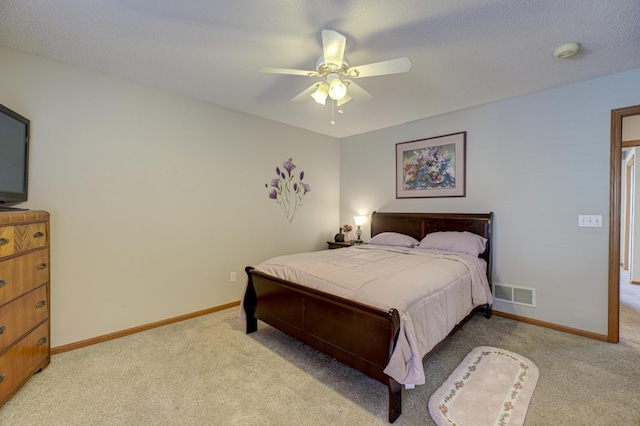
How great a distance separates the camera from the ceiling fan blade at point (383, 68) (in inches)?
72.0

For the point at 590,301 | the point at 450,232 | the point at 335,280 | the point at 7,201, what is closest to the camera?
the point at 7,201

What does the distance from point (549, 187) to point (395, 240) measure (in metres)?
1.75

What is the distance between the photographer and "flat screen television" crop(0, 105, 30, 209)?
75.4 inches

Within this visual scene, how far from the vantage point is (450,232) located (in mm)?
3416

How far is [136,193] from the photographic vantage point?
9.27 feet

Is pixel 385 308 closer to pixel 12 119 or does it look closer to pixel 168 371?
pixel 168 371

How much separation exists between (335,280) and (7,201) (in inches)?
94.9

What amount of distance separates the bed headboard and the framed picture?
0.31 m

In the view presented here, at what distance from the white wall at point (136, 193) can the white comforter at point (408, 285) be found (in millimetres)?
1105

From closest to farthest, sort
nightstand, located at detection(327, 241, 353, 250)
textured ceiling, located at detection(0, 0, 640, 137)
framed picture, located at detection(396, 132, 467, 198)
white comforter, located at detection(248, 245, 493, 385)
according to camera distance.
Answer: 1. white comforter, located at detection(248, 245, 493, 385)
2. textured ceiling, located at detection(0, 0, 640, 137)
3. framed picture, located at detection(396, 132, 467, 198)
4. nightstand, located at detection(327, 241, 353, 250)

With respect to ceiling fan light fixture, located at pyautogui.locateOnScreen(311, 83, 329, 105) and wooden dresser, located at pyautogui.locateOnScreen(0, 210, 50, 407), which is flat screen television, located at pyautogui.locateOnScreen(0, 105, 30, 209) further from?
ceiling fan light fixture, located at pyautogui.locateOnScreen(311, 83, 329, 105)

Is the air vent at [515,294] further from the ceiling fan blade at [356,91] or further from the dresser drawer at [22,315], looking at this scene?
the dresser drawer at [22,315]

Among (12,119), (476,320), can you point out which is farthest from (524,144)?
(12,119)

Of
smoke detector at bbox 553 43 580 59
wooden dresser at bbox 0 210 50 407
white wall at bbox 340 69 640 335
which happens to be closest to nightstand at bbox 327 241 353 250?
white wall at bbox 340 69 640 335
